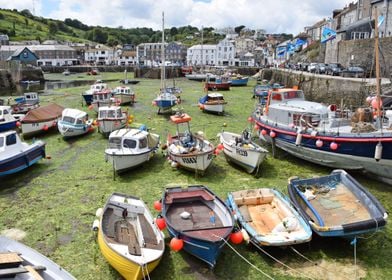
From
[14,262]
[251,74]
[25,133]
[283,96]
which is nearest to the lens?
[14,262]

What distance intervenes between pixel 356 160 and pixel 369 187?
1.16 metres

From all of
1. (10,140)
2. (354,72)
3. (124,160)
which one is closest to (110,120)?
(10,140)

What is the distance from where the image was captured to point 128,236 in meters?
8.79

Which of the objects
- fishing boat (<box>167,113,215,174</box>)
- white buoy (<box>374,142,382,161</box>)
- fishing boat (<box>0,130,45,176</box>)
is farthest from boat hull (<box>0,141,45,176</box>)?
white buoy (<box>374,142,382,161</box>)

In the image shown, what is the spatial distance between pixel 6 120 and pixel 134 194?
1344cm

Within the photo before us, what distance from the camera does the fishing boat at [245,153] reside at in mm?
14273

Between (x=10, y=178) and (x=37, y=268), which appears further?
(x=10, y=178)

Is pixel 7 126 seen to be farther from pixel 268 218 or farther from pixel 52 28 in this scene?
pixel 52 28

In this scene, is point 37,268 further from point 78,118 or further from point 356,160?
point 78,118

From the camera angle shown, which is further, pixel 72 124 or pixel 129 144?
pixel 72 124

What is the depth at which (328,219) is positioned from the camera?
10.0 meters

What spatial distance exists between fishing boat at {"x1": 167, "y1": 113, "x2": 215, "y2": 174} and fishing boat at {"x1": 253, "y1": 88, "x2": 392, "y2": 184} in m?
4.02

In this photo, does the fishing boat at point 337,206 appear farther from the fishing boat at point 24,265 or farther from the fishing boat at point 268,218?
the fishing boat at point 24,265

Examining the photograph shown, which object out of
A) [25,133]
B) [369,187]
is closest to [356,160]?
[369,187]
